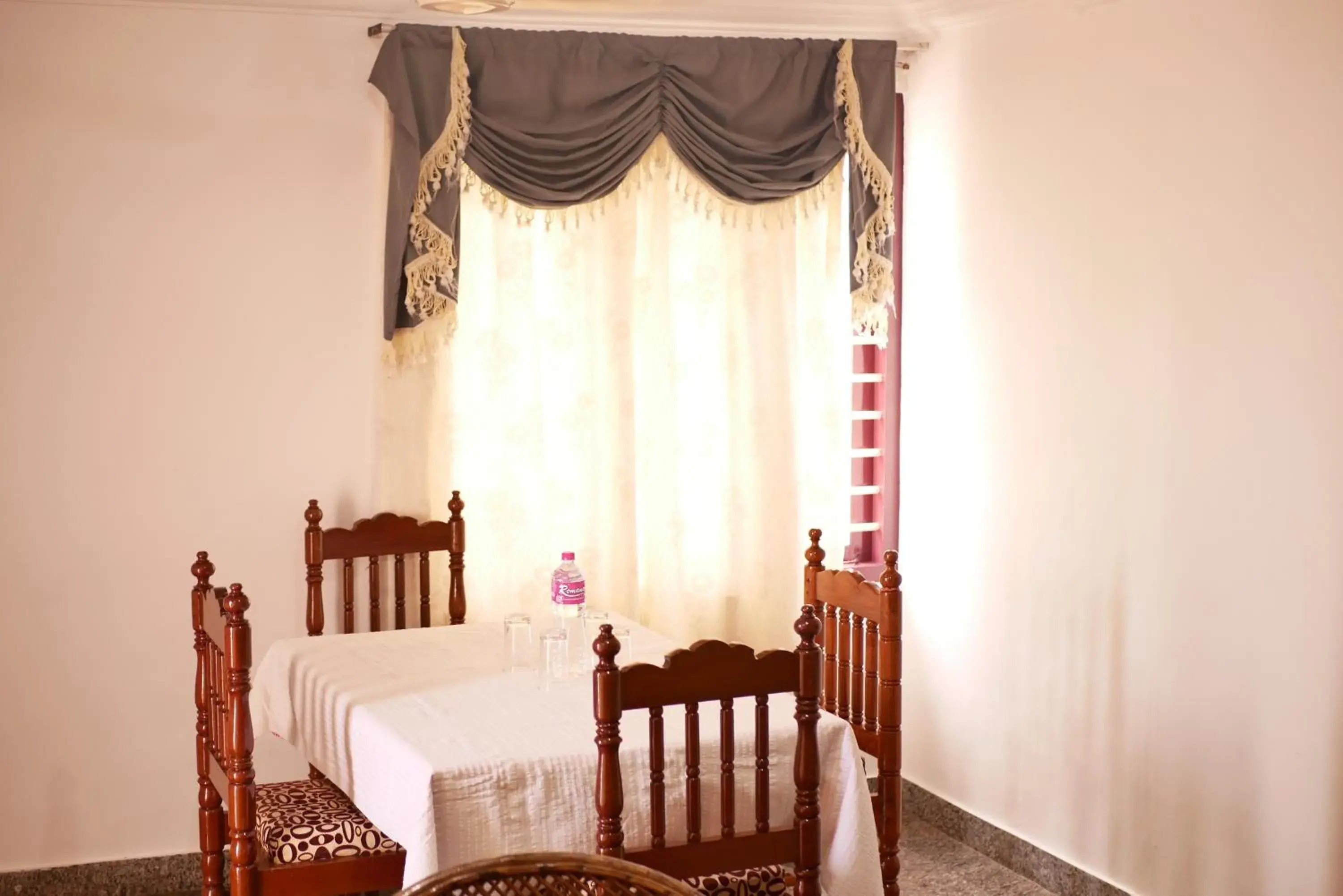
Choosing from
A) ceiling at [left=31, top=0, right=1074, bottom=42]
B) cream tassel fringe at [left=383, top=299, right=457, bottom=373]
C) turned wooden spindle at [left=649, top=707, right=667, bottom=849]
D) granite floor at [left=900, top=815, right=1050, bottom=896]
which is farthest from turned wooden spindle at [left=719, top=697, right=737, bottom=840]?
ceiling at [left=31, top=0, right=1074, bottom=42]

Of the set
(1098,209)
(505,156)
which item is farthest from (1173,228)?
(505,156)

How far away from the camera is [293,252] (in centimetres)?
396

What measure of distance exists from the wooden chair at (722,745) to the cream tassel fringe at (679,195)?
6.02ft

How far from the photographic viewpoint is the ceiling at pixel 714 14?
3896 millimetres

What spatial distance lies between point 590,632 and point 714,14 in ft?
6.06

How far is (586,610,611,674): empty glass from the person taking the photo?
10.8 feet

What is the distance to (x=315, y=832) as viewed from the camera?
296 cm

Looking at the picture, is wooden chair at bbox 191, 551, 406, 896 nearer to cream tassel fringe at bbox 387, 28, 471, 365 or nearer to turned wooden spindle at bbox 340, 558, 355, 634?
turned wooden spindle at bbox 340, 558, 355, 634

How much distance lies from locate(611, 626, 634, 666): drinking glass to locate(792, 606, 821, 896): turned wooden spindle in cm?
73

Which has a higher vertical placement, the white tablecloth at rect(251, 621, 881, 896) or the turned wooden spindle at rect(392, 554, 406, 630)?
the turned wooden spindle at rect(392, 554, 406, 630)

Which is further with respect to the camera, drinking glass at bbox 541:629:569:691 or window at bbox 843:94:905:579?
window at bbox 843:94:905:579

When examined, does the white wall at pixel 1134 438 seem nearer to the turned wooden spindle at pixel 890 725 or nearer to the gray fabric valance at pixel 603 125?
the gray fabric valance at pixel 603 125

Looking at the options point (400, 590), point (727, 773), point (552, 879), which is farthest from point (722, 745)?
point (400, 590)

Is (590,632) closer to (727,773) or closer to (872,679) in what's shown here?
(872,679)
